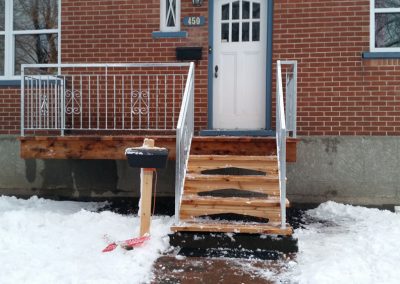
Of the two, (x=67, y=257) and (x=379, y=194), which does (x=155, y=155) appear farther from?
(x=379, y=194)

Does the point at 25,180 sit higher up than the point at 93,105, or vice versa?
the point at 93,105

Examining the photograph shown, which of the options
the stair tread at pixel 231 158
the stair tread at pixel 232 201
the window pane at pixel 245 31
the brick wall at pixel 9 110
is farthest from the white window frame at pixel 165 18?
the stair tread at pixel 232 201

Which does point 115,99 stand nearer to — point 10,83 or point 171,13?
point 171,13

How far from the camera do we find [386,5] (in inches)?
275

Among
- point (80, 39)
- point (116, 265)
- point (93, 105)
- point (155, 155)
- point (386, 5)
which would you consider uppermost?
point (386, 5)

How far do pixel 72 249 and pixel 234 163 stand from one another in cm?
218

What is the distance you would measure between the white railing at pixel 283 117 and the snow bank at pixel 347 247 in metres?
0.55

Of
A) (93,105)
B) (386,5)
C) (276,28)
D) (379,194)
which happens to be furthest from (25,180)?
(386,5)

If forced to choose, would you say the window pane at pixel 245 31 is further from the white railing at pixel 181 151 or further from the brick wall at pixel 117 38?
the white railing at pixel 181 151

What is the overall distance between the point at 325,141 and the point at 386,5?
7.68 ft

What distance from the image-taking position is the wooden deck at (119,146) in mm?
5891

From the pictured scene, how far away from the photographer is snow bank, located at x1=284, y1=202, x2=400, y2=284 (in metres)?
3.89

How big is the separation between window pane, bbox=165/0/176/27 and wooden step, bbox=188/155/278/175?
2688 mm

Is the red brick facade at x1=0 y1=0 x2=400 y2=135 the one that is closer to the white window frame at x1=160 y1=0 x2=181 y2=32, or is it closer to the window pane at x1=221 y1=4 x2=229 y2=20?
the white window frame at x1=160 y1=0 x2=181 y2=32
